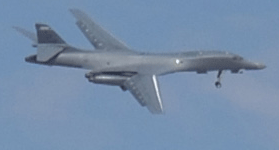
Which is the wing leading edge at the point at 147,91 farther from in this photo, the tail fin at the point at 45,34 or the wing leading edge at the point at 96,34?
the tail fin at the point at 45,34

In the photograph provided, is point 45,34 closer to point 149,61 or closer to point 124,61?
point 124,61

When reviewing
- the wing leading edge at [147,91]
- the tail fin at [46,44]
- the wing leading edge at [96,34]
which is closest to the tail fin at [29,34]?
the tail fin at [46,44]

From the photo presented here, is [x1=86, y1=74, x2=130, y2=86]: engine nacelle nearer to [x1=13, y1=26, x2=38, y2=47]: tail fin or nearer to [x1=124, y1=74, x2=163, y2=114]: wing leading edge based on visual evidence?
[x1=124, y1=74, x2=163, y2=114]: wing leading edge

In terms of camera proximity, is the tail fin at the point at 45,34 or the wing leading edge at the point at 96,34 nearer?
the tail fin at the point at 45,34

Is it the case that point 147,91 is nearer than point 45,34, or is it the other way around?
point 147,91

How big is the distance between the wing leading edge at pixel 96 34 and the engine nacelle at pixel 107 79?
30.5ft

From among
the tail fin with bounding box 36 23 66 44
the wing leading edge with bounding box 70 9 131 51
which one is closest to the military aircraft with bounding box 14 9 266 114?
the tail fin with bounding box 36 23 66 44

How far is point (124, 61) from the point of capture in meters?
161

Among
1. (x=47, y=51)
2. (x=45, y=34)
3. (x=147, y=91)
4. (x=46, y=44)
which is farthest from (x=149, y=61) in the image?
(x=45, y=34)

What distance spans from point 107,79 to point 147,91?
23.0ft

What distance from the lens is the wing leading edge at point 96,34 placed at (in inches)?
6570

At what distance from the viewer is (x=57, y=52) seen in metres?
163

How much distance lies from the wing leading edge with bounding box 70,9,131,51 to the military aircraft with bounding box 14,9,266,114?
1.05ft

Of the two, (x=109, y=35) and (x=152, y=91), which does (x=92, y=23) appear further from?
(x=152, y=91)
